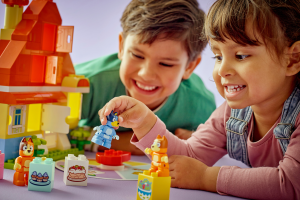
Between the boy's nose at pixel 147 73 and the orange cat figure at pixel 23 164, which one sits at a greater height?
the boy's nose at pixel 147 73

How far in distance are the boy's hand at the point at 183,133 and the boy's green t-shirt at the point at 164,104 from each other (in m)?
0.08

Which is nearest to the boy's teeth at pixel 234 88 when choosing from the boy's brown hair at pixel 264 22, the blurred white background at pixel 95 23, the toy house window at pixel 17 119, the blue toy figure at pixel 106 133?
the boy's brown hair at pixel 264 22

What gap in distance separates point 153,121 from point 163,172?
24 cm

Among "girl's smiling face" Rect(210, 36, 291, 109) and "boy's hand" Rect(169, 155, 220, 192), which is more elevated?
"girl's smiling face" Rect(210, 36, 291, 109)

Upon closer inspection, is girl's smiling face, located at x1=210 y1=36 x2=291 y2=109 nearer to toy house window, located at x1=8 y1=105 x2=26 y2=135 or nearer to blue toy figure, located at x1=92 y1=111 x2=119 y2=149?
blue toy figure, located at x1=92 y1=111 x2=119 y2=149

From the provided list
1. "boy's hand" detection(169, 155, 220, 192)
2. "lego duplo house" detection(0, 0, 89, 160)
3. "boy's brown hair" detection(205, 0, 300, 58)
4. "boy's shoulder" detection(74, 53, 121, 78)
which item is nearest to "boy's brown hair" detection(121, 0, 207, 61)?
"boy's shoulder" detection(74, 53, 121, 78)

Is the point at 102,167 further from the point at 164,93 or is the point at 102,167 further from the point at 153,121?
the point at 164,93

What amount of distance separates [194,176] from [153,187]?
0.19 meters

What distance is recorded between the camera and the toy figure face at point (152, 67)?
126cm

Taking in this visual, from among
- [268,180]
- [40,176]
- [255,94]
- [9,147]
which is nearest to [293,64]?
[255,94]

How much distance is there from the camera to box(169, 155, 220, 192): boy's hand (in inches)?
33.6

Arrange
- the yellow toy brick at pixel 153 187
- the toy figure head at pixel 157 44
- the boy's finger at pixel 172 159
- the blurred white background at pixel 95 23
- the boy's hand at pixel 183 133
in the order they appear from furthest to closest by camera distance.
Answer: the blurred white background at pixel 95 23 < the boy's hand at pixel 183 133 < the toy figure head at pixel 157 44 < the boy's finger at pixel 172 159 < the yellow toy brick at pixel 153 187

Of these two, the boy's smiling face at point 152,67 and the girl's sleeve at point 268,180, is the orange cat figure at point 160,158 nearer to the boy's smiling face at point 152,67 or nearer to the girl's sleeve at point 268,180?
the girl's sleeve at point 268,180

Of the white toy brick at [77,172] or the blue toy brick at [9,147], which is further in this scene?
the blue toy brick at [9,147]
